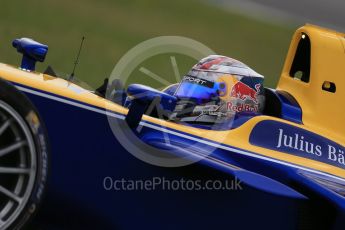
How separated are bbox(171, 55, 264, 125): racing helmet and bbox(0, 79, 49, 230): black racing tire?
5.17ft

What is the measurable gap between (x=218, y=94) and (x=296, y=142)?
646 mm

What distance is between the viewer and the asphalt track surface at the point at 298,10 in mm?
11766

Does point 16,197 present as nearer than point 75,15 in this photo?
Yes

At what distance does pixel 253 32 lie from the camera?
12.3 m

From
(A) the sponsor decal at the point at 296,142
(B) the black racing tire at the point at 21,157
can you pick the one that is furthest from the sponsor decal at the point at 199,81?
(B) the black racing tire at the point at 21,157

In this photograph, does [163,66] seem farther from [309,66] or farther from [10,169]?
[10,169]

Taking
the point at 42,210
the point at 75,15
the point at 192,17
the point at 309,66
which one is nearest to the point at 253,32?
the point at 192,17

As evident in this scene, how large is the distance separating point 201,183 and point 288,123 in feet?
3.05

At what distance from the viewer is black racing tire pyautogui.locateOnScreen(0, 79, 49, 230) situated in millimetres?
3404

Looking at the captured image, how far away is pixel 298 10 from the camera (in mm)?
12008

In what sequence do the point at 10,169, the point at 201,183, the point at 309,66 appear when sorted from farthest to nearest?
the point at 309,66 < the point at 201,183 < the point at 10,169

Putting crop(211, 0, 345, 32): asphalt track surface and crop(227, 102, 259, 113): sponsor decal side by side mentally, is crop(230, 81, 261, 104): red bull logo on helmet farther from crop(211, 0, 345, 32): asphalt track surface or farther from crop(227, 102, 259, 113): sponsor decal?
crop(211, 0, 345, 32): asphalt track surface

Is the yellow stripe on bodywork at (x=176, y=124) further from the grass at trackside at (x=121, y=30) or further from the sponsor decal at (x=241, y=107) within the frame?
the grass at trackside at (x=121, y=30)
